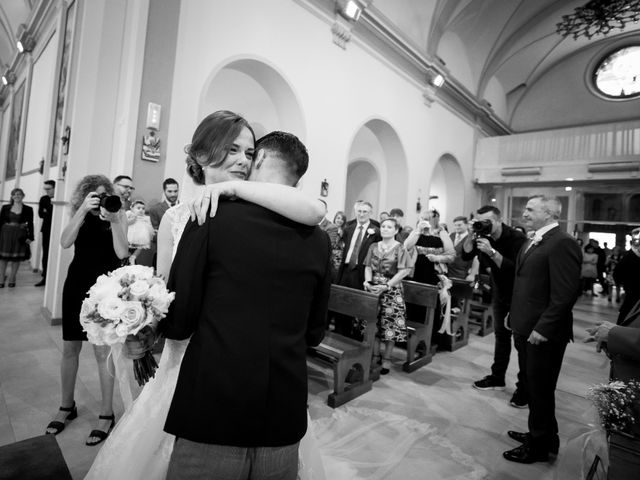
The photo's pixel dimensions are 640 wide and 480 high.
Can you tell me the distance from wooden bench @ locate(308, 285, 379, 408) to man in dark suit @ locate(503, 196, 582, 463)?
4.28 ft

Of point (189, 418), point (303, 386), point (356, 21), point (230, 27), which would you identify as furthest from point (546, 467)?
point (356, 21)

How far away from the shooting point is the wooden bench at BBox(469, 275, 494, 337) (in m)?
6.15

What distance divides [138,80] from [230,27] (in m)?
1.81

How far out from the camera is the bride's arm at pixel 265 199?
987mm

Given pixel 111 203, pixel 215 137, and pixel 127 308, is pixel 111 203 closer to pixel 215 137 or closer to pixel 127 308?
pixel 215 137

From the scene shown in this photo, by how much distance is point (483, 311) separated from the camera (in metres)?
6.22

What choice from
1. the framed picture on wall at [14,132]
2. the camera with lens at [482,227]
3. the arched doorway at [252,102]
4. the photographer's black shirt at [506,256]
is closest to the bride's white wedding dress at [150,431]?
the camera with lens at [482,227]

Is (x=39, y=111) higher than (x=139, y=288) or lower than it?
higher

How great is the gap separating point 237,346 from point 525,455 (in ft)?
8.79

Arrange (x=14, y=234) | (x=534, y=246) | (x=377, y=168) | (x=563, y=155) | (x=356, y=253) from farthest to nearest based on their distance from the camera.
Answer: (x=377, y=168), (x=563, y=155), (x=14, y=234), (x=356, y=253), (x=534, y=246)

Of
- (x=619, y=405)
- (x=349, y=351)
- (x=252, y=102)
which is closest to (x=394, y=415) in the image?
(x=349, y=351)

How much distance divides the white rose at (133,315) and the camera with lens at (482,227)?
10.6 feet

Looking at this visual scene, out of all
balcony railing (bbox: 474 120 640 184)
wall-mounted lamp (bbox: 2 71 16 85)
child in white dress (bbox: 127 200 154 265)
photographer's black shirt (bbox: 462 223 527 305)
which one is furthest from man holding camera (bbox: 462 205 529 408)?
wall-mounted lamp (bbox: 2 71 16 85)

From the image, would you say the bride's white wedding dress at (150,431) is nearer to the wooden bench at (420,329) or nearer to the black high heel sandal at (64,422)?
the black high heel sandal at (64,422)
